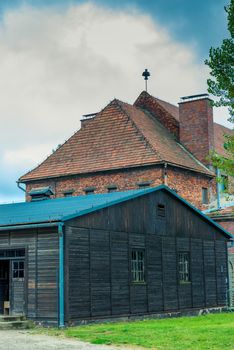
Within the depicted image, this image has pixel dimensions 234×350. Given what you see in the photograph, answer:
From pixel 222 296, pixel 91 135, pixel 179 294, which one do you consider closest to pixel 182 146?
pixel 91 135

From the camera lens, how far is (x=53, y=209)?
24.1 meters

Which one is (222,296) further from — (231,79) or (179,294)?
(231,79)

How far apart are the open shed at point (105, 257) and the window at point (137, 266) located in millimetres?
40

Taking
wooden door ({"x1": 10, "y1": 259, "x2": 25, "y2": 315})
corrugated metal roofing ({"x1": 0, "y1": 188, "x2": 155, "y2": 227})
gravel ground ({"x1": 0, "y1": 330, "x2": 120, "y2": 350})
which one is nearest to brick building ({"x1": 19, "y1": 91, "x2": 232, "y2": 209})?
corrugated metal roofing ({"x1": 0, "y1": 188, "x2": 155, "y2": 227})

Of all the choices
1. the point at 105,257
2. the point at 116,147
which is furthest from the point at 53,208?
the point at 116,147

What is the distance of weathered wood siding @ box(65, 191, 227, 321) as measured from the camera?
22.1 meters

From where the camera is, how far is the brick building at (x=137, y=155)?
124 ft

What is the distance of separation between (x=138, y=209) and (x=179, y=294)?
15.0 feet

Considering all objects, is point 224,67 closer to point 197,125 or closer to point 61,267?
point 61,267

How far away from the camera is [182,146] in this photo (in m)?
42.7

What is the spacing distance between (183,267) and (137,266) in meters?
3.50

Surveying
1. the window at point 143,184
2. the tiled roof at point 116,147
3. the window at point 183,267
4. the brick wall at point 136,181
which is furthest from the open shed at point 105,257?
the tiled roof at point 116,147

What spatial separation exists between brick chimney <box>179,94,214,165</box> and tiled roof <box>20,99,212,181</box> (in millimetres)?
734

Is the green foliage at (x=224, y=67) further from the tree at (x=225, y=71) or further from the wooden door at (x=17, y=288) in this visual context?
the wooden door at (x=17, y=288)
